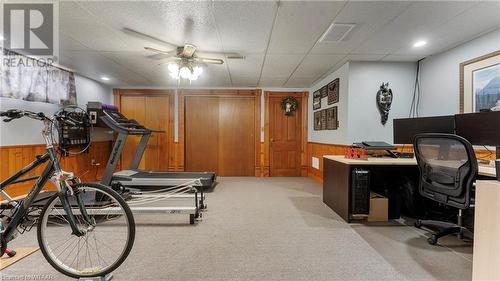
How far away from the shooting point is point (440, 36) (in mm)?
2826

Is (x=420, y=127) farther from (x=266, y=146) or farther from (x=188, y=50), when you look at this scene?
(x=266, y=146)

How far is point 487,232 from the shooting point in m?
1.29

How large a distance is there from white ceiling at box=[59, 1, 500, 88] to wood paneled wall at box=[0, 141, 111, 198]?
1.53m

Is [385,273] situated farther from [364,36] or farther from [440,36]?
[440,36]

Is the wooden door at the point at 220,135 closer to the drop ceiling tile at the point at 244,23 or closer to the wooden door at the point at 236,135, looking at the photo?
the wooden door at the point at 236,135

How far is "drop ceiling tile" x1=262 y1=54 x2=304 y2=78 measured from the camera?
3588 millimetres

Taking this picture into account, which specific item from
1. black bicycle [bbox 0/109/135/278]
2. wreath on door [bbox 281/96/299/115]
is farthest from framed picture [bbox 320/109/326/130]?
black bicycle [bbox 0/109/135/278]

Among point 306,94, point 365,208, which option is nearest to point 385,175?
point 365,208

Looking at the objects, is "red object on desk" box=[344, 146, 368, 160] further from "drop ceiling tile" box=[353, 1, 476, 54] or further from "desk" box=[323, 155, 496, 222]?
"drop ceiling tile" box=[353, 1, 476, 54]

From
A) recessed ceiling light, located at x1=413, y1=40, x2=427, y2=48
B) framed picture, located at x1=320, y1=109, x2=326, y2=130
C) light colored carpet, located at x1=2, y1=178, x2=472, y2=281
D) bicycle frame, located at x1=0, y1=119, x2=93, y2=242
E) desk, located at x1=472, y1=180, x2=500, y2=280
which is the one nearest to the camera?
A: desk, located at x1=472, y1=180, x2=500, y2=280

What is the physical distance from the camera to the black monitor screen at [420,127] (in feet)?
8.79

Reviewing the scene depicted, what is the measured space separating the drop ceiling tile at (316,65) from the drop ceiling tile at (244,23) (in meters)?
0.95

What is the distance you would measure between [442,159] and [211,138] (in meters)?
4.58

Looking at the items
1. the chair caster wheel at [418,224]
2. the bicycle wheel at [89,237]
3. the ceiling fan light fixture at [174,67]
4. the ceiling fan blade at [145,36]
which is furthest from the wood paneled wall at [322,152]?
the bicycle wheel at [89,237]
